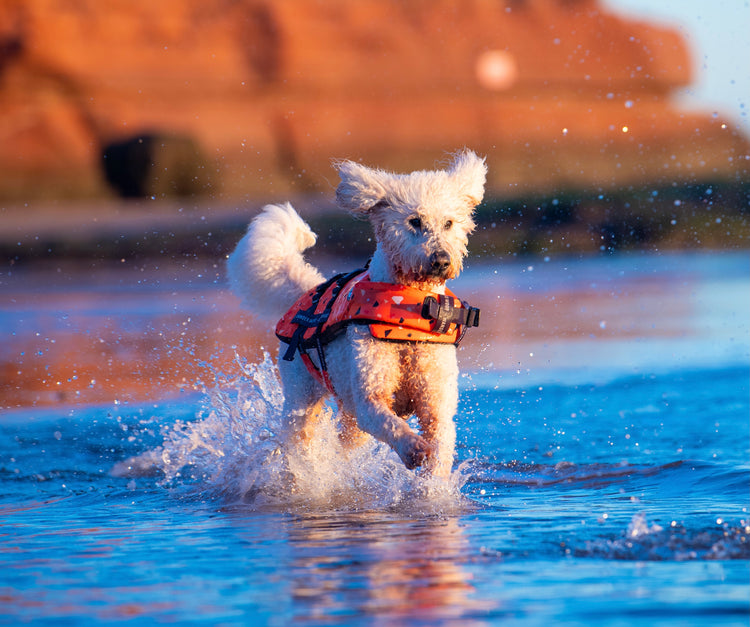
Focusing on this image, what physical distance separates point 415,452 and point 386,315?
2.06ft

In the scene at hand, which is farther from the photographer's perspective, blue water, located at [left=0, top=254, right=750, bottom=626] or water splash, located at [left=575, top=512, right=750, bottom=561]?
water splash, located at [left=575, top=512, right=750, bottom=561]

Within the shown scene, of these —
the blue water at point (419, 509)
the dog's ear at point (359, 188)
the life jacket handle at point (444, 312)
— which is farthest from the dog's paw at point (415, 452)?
the dog's ear at point (359, 188)

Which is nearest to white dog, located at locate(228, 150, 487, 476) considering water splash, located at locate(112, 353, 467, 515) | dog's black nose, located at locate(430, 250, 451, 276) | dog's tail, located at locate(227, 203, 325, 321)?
dog's black nose, located at locate(430, 250, 451, 276)

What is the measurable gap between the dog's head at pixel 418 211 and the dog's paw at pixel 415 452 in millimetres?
717

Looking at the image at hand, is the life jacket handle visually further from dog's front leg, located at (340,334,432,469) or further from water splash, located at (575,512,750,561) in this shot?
water splash, located at (575,512,750,561)

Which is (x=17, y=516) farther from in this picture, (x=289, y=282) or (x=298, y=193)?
(x=298, y=193)

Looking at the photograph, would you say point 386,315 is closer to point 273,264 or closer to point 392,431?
point 392,431

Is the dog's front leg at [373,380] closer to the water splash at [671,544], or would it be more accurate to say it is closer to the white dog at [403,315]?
the white dog at [403,315]

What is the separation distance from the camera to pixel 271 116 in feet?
137

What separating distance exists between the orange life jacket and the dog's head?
11 cm

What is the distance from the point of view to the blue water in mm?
3125

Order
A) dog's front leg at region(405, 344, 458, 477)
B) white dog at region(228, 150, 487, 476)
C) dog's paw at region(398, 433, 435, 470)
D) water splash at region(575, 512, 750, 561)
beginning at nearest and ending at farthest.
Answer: water splash at region(575, 512, 750, 561) < dog's paw at region(398, 433, 435, 470) < white dog at region(228, 150, 487, 476) < dog's front leg at region(405, 344, 458, 477)

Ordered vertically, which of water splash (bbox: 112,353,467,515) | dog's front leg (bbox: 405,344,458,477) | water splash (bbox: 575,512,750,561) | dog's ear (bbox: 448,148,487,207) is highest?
dog's ear (bbox: 448,148,487,207)

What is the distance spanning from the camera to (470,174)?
4.68 meters
